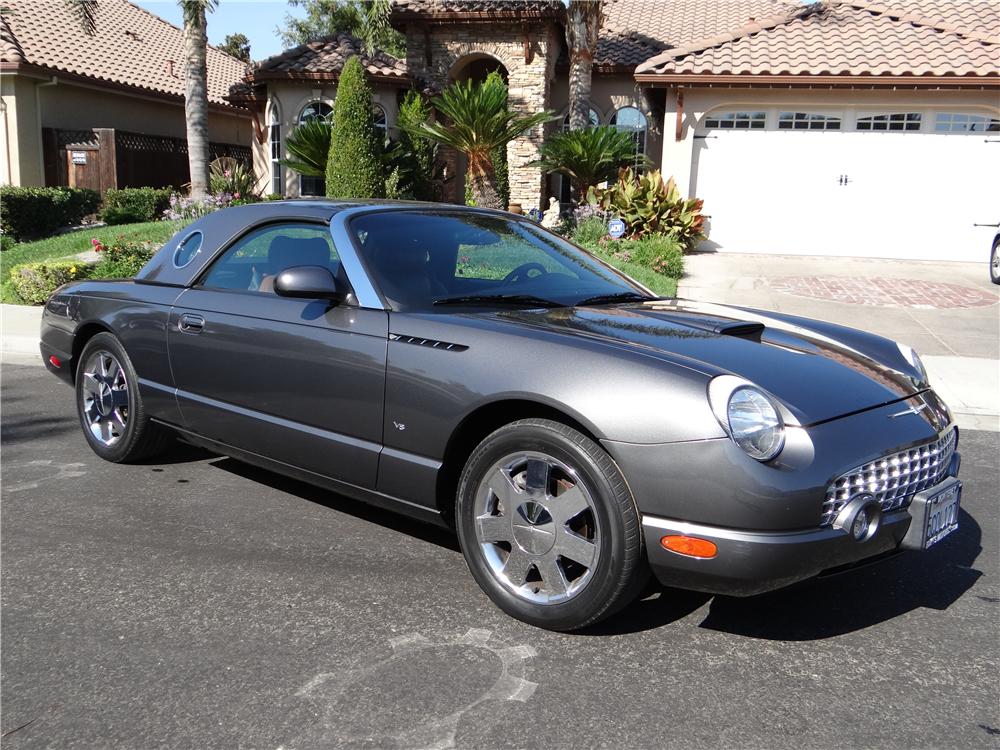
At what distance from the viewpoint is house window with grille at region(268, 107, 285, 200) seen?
892 inches

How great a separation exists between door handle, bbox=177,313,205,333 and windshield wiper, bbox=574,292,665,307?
6.17 feet

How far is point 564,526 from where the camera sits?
3.26 meters

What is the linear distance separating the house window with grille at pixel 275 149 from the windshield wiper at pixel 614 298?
19029 millimetres

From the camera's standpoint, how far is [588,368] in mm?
3219

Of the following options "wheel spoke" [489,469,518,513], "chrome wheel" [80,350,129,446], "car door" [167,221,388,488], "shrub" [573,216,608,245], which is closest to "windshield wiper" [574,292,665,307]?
"car door" [167,221,388,488]

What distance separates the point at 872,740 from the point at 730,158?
1637 centimetres

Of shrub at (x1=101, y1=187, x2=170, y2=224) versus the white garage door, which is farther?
shrub at (x1=101, y1=187, x2=170, y2=224)

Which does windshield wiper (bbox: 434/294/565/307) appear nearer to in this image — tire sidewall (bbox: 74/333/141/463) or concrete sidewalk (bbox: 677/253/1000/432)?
tire sidewall (bbox: 74/333/141/463)

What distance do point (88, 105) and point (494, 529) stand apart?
78.7 ft

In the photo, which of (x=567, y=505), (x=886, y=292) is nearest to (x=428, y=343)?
(x=567, y=505)

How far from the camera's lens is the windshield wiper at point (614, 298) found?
4277 millimetres

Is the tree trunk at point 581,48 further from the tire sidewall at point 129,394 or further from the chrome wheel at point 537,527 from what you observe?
the chrome wheel at point 537,527

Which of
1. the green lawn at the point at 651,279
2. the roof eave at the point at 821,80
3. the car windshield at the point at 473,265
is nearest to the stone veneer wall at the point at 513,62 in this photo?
the roof eave at the point at 821,80

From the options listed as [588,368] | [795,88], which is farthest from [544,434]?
[795,88]
